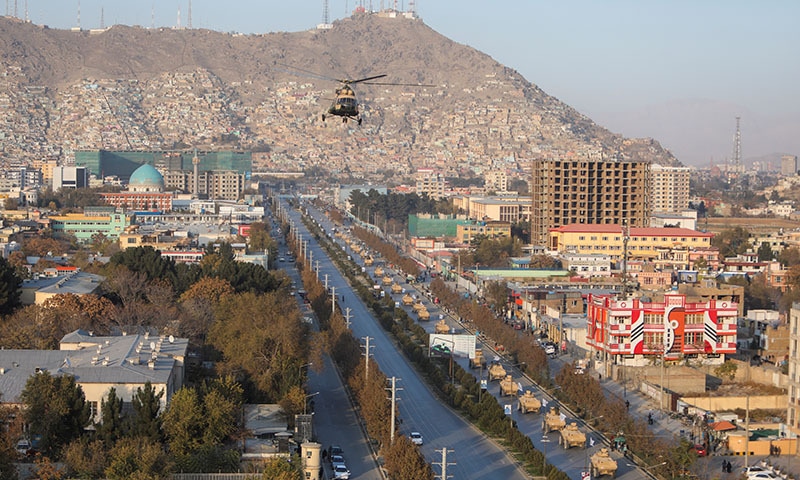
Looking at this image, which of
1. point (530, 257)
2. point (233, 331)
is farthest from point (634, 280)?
point (233, 331)

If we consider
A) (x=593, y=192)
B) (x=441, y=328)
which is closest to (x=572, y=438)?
(x=441, y=328)

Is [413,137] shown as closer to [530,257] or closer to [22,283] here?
[530,257]

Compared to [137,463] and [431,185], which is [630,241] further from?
[431,185]

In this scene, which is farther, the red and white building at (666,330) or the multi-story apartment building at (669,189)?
the multi-story apartment building at (669,189)

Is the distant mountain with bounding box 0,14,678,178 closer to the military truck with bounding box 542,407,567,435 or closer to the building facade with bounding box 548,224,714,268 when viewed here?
the building facade with bounding box 548,224,714,268

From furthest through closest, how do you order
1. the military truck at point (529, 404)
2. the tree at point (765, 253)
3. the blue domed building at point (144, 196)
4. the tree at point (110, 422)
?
the blue domed building at point (144, 196) < the tree at point (765, 253) < the military truck at point (529, 404) < the tree at point (110, 422)

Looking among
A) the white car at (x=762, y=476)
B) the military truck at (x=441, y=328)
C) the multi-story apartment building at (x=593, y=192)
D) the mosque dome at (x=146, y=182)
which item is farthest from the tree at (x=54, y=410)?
the mosque dome at (x=146, y=182)

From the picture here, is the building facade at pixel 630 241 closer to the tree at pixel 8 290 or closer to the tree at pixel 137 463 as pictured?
the tree at pixel 8 290

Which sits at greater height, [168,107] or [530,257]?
[168,107]
